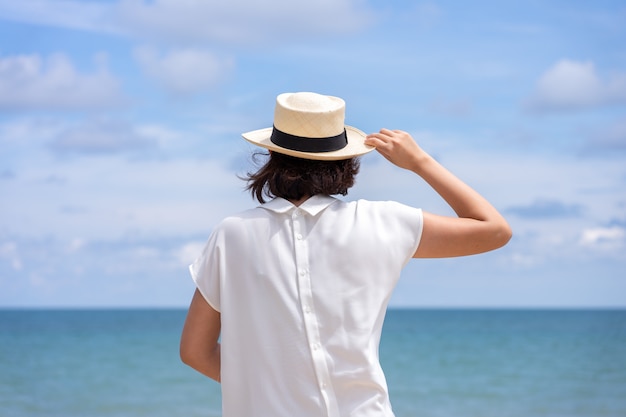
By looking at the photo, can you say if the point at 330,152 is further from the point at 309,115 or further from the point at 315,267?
the point at 315,267

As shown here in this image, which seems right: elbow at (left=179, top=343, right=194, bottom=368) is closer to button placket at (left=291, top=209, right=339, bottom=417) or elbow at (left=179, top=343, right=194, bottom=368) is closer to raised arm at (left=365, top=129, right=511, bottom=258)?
button placket at (left=291, top=209, right=339, bottom=417)

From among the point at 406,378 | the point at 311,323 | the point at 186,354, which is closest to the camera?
the point at 311,323

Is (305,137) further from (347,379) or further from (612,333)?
(612,333)

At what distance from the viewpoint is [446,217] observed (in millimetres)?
2055

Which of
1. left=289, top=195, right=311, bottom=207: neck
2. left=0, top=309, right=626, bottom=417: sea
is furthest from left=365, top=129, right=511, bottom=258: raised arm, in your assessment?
left=0, top=309, right=626, bottom=417: sea

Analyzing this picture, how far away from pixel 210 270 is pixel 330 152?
1.30 ft

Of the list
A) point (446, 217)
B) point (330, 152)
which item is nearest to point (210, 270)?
point (330, 152)

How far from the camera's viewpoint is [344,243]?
201 cm

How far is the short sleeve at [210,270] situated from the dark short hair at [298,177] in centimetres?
16

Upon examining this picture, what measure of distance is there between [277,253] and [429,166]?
42 cm

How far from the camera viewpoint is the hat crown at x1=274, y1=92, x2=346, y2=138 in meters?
2.13

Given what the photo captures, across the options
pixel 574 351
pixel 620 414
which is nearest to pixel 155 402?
pixel 620 414

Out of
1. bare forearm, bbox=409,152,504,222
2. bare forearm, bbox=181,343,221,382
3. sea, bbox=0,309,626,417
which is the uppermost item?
bare forearm, bbox=409,152,504,222

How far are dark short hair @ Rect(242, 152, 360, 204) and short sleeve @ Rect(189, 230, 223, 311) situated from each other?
0.16 m
